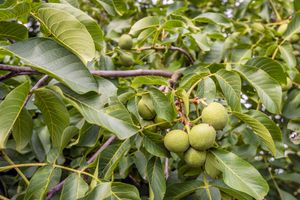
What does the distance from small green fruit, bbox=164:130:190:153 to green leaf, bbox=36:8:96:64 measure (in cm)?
33

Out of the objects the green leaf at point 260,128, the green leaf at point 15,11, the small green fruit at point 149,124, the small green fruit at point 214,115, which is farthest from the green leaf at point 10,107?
the green leaf at point 260,128

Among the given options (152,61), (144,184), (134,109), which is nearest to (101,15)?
(152,61)

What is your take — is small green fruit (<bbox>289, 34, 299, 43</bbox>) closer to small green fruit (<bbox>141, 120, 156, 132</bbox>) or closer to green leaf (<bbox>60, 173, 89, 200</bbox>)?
small green fruit (<bbox>141, 120, 156, 132</bbox>)

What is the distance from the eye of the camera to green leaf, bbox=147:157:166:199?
114 cm

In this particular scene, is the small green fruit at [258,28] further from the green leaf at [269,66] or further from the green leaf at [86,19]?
the green leaf at [86,19]

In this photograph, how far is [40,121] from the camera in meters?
1.83

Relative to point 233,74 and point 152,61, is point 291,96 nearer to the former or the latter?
point 233,74

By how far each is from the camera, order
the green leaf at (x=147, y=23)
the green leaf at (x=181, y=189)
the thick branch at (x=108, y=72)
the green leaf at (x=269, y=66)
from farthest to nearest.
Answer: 1. the green leaf at (x=147, y=23)
2. the green leaf at (x=269, y=66)
3. the green leaf at (x=181, y=189)
4. the thick branch at (x=108, y=72)

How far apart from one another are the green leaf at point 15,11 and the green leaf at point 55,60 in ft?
0.23

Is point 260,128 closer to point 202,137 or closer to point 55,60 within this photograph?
point 202,137

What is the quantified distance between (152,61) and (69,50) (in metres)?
1.15

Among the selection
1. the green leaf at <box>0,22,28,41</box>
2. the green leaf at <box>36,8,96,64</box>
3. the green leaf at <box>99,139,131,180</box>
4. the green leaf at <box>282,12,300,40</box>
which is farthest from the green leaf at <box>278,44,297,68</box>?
the green leaf at <box>0,22,28,41</box>

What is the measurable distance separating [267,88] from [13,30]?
83 centimetres

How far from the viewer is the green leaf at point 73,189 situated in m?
1.09
